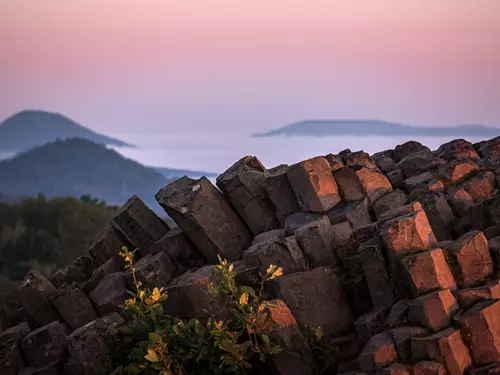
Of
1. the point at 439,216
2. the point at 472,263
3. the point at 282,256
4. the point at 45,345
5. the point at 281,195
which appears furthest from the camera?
the point at 45,345

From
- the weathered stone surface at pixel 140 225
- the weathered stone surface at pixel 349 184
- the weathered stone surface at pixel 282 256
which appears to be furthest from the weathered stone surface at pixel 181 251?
the weathered stone surface at pixel 349 184

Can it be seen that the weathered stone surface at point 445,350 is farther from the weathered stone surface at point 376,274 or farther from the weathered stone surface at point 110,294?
the weathered stone surface at point 110,294

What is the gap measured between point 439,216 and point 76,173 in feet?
355

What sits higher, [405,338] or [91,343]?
[405,338]

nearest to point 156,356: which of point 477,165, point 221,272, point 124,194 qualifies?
point 221,272

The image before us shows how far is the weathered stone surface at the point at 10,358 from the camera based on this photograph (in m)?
16.3

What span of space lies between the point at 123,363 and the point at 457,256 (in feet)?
16.5

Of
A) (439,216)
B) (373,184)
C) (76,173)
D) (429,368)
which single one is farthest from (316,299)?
(76,173)

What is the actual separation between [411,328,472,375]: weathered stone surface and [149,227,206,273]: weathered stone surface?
5.30 metres

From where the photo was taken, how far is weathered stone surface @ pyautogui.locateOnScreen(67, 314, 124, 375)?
15039 mm

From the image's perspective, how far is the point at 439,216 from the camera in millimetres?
14875

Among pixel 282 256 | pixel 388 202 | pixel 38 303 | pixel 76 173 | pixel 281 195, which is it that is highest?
pixel 281 195

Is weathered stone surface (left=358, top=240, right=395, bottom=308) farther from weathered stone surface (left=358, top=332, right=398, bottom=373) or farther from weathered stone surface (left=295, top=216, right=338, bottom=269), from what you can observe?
Result: weathered stone surface (left=358, top=332, right=398, bottom=373)

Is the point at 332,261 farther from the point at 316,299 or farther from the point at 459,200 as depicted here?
the point at 459,200
